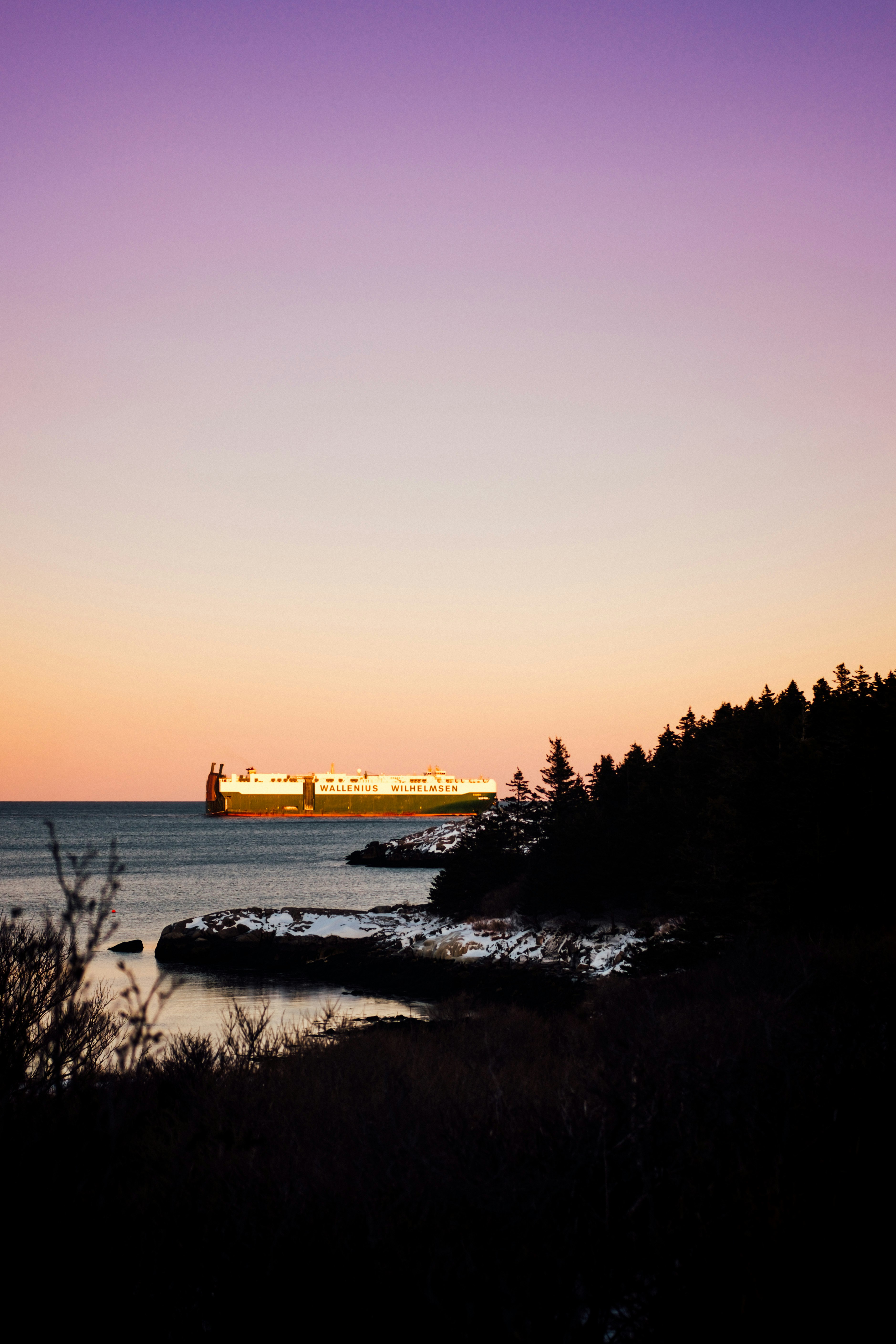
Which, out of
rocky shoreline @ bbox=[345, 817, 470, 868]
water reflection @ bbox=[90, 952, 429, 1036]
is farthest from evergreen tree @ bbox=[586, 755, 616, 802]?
rocky shoreline @ bbox=[345, 817, 470, 868]

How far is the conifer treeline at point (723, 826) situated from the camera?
1255 inches

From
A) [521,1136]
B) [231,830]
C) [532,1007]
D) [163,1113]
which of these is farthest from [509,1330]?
[231,830]

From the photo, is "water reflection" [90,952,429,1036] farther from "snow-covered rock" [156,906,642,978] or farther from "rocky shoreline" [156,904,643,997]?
"snow-covered rock" [156,906,642,978]

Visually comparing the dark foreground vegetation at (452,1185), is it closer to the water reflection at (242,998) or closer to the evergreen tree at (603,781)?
the water reflection at (242,998)

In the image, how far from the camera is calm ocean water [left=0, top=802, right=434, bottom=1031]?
36.1 meters

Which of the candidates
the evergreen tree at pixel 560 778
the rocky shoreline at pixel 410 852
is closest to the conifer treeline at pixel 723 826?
the evergreen tree at pixel 560 778

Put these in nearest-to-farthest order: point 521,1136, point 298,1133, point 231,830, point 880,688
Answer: point 521,1136 < point 298,1133 < point 880,688 < point 231,830

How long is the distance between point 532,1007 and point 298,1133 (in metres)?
19.3

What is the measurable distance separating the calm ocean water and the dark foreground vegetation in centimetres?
319

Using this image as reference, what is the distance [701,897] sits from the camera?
33625 millimetres

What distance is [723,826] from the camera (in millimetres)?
35031

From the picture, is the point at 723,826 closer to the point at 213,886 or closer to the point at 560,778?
the point at 560,778

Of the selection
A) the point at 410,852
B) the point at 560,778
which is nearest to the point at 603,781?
the point at 560,778

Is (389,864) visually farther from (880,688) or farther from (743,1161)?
(743,1161)
